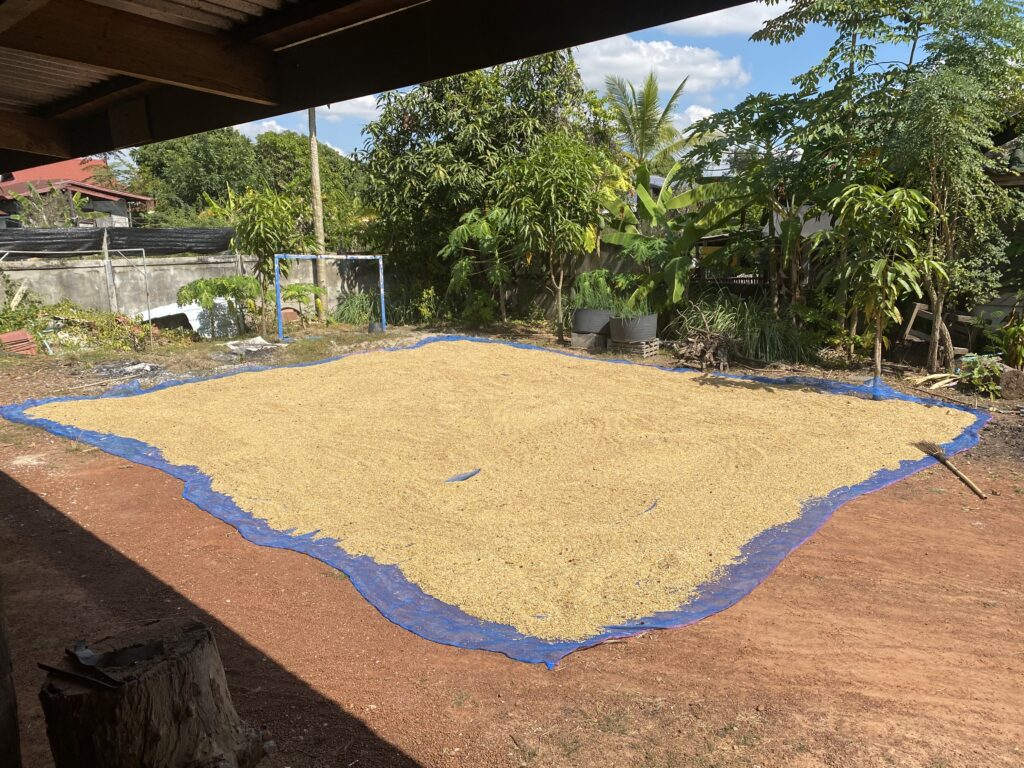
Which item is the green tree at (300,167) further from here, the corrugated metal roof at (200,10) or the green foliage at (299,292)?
the corrugated metal roof at (200,10)

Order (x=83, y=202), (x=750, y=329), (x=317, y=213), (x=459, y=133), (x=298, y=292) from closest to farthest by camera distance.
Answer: (x=750, y=329) < (x=298, y=292) < (x=459, y=133) < (x=317, y=213) < (x=83, y=202)

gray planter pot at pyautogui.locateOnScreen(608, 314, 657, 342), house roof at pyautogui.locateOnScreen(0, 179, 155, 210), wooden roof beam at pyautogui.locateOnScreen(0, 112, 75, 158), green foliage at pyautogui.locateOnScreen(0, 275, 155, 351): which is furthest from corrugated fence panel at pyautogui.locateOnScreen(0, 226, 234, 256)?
house roof at pyautogui.locateOnScreen(0, 179, 155, 210)

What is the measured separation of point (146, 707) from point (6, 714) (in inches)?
10.6

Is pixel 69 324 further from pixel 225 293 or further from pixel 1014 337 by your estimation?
pixel 1014 337

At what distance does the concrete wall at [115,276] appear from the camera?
1053 centimetres

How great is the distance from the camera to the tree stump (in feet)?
4.78

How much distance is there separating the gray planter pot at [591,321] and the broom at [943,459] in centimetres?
553

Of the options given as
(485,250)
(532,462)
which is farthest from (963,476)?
(485,250)

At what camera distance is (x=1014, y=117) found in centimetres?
780

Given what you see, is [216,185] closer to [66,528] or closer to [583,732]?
[66,528]

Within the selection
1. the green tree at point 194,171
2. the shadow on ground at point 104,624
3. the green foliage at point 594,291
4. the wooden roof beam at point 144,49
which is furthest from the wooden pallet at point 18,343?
the green tree at point 194,171

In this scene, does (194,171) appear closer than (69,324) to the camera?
No

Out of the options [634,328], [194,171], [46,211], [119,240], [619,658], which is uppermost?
[194,171]

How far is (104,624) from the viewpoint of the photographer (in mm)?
3150
